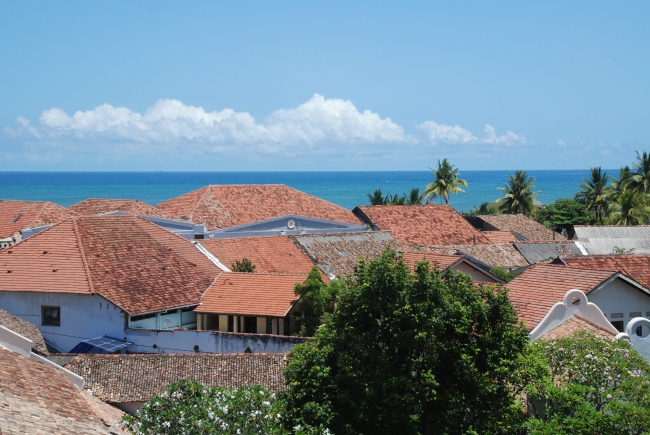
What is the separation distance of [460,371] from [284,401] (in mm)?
3731

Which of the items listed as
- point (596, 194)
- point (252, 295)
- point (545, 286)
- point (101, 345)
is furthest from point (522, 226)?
point (101, 345)

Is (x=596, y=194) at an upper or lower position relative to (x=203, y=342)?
upper

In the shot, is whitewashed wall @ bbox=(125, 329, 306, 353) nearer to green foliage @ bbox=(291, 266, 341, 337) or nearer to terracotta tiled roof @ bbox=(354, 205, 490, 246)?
green foliage @ bbox=(291, 266, 341, 337)

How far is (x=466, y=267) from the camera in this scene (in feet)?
109

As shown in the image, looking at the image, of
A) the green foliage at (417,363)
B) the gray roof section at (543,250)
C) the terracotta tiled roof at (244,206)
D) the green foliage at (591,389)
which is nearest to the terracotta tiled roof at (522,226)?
the gray roof section at (543,250)

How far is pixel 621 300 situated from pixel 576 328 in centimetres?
569

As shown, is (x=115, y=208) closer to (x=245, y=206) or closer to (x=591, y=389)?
(x=245, y=206)

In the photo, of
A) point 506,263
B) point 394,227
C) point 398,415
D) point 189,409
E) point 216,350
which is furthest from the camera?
point 394,227

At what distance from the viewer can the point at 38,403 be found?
12891 mm

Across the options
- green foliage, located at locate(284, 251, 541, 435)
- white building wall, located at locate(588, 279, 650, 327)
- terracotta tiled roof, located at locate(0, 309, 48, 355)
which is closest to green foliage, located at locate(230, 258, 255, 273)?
terracotta tiled roof, located at locate(0, 309, 48, 355)

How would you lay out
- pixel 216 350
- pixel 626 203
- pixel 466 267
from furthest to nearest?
pixel 626 203
pixel 466 267
pixel 216 350

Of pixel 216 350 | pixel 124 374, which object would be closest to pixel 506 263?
pixel 216 350

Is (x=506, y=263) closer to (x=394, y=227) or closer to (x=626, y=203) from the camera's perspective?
(x=394, y=227)

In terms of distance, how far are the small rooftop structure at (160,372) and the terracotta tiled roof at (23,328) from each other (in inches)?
163
